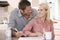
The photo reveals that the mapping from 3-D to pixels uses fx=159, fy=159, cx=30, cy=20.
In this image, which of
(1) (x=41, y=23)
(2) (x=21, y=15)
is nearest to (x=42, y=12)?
(1) (x=41, y=23)

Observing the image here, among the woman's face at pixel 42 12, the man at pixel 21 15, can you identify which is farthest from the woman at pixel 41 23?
the man at pixel 21 15

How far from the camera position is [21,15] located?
8.72 ft

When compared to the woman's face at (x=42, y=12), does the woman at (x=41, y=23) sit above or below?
below

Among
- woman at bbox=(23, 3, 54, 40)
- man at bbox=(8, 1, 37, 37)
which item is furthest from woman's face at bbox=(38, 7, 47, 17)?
man at bbox=(8, 1, 37, 37)

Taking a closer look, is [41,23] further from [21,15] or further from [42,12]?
[21,15]

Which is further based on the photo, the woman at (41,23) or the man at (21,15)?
the man at (21,15)

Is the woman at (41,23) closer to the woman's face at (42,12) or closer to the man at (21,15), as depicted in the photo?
the woman's face at (42,12)

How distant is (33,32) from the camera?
95.4 inches

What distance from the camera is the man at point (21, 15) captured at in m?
2.54

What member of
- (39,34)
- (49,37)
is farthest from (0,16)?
(49,37)

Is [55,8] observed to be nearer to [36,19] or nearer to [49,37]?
[36,19]

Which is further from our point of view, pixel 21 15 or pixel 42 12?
pixel 21 15

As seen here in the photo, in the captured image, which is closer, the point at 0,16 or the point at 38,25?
the point at 38,25

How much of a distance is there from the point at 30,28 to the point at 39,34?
0.64 feet
